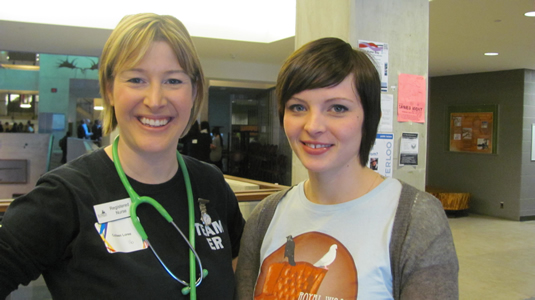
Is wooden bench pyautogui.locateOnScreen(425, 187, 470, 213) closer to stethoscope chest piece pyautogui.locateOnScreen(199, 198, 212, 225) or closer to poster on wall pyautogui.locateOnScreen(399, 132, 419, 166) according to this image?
poster on wall pyautogui.locateOnScreen(399, 132, 419, 166)

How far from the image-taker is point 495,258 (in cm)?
613

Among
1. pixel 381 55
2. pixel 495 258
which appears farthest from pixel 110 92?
pixel 495 258

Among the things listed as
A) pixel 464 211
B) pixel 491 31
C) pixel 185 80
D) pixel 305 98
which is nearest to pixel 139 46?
pixel 185 80

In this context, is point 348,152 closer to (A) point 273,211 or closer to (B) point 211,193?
(A) point 273,211

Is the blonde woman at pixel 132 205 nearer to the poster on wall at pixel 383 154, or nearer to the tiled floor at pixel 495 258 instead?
the poster on wall at pixel 383 154

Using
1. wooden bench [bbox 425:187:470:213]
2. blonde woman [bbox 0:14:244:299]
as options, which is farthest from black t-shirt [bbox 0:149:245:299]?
wooden bench [bbox 425:187:470:213]

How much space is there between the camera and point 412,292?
100 centimetres

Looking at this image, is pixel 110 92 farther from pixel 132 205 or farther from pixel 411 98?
pixel 411 98

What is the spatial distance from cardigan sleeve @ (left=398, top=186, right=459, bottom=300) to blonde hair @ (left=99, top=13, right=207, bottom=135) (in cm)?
71

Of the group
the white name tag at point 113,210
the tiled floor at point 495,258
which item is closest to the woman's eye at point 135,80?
the white name tag at point 113,210

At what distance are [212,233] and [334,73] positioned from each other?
1.89 feet

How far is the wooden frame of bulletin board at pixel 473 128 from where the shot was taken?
8.92 meters

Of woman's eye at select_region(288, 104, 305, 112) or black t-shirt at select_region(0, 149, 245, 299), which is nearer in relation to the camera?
black t-shirt at select_region(0, 149, 245, 299)

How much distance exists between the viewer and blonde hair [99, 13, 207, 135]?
115 centimetres
